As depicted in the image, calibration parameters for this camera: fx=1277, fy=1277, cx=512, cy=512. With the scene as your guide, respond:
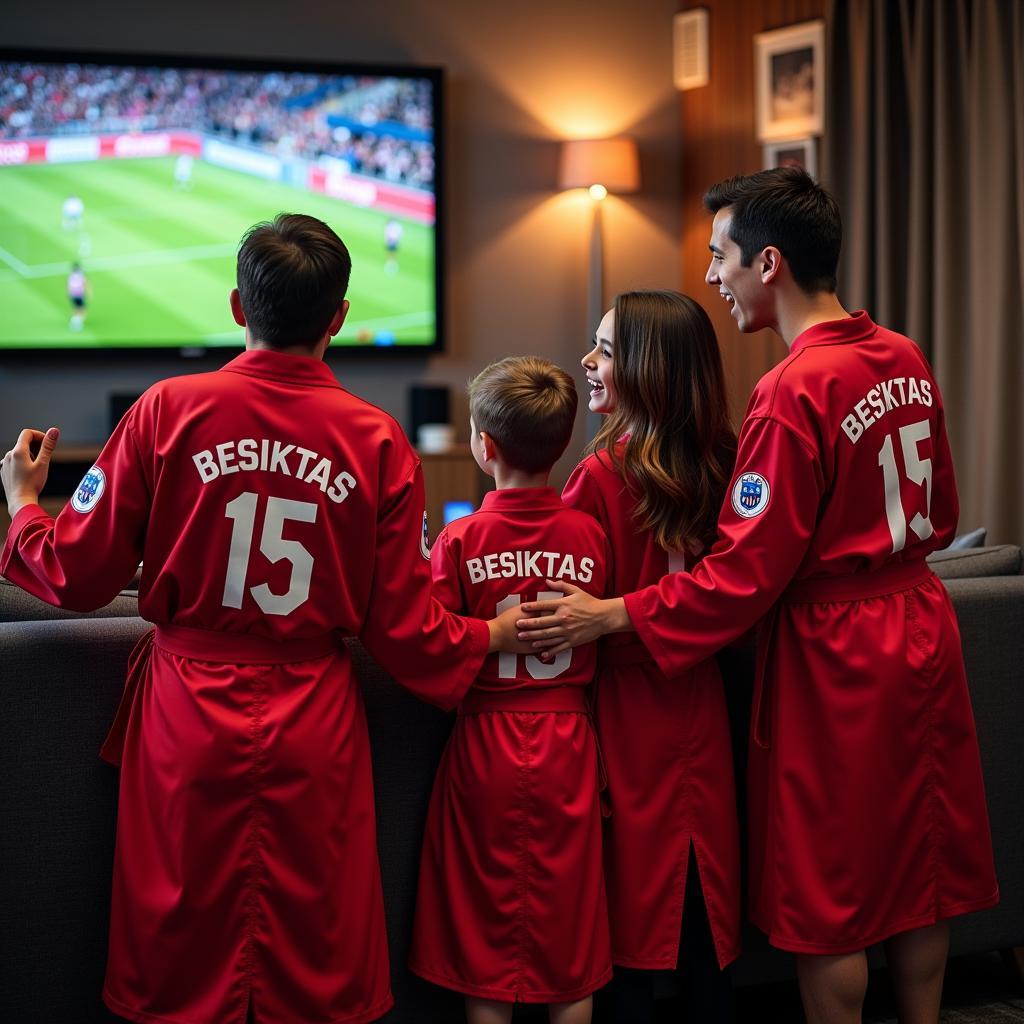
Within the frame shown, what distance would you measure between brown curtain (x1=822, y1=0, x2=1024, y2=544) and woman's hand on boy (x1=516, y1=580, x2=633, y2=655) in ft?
10.1

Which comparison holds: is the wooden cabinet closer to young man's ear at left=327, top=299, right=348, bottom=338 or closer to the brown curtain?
the brown curtain

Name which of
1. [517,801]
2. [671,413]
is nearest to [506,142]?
[671,413]

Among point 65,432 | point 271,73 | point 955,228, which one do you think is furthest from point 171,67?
point 955,228

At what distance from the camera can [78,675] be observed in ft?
5.69

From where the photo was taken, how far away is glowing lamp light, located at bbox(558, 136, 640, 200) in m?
5.92

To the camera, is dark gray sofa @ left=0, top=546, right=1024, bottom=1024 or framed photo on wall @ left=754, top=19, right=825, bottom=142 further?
framed photo on wall @ left=754, top=19, right=825, bottom=142

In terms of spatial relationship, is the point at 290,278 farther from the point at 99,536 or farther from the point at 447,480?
the point at 447,480

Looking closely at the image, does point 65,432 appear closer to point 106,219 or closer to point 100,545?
point 106,219

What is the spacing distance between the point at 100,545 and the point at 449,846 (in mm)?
634

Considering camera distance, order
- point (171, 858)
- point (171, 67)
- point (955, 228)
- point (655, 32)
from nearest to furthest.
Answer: point (171, 858) < point (955, 228) < point (171, 67) < point (655, 32)

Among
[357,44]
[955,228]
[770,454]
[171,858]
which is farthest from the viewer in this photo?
[357,44]

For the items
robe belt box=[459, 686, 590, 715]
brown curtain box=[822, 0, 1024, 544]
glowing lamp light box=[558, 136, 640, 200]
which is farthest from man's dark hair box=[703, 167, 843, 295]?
glowing lamp light box=[558, 136, 640, 200]

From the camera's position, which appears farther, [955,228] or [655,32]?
[655,32]

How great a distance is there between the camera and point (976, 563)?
230cm
